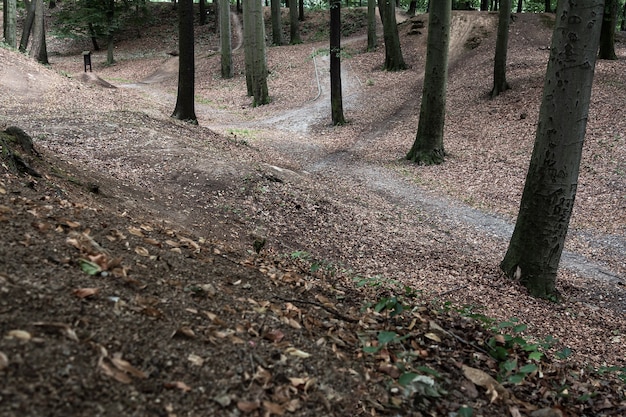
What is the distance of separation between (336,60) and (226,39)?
40.0 feet

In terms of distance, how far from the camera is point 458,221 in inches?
391

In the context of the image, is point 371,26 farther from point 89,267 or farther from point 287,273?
point 89,267

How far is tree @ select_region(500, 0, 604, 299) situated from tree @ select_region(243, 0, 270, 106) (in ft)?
53.7

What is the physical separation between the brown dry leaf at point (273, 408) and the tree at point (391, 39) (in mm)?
22261

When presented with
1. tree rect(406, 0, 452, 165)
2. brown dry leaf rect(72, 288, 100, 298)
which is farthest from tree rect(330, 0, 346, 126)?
brown dry leaf rect(72, 288, 100, 298)

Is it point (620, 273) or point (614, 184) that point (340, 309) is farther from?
point (614, 184)

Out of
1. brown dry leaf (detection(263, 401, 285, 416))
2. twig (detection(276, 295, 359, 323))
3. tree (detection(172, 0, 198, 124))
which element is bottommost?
twig (detection(276, 295, 359, 323))

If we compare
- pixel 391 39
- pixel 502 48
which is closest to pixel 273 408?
pixel 502 48

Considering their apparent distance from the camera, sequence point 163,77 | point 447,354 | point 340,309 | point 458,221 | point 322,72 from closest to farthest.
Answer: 1. point 447,354
2. point 340,309
3. point 458,221
4. point 322,72
5. point 163,77

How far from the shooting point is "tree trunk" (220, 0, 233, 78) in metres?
25.6

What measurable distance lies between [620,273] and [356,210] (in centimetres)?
436

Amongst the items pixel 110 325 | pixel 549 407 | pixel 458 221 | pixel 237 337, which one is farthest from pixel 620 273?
pixel 110 325

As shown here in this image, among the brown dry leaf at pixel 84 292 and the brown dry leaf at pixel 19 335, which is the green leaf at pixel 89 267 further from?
the brown dry leaf at pixel 19 335

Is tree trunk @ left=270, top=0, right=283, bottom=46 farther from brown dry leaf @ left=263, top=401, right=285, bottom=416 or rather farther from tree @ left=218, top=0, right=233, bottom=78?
brown dry leaf @ left=263, top=401, right=285, bottom=416
